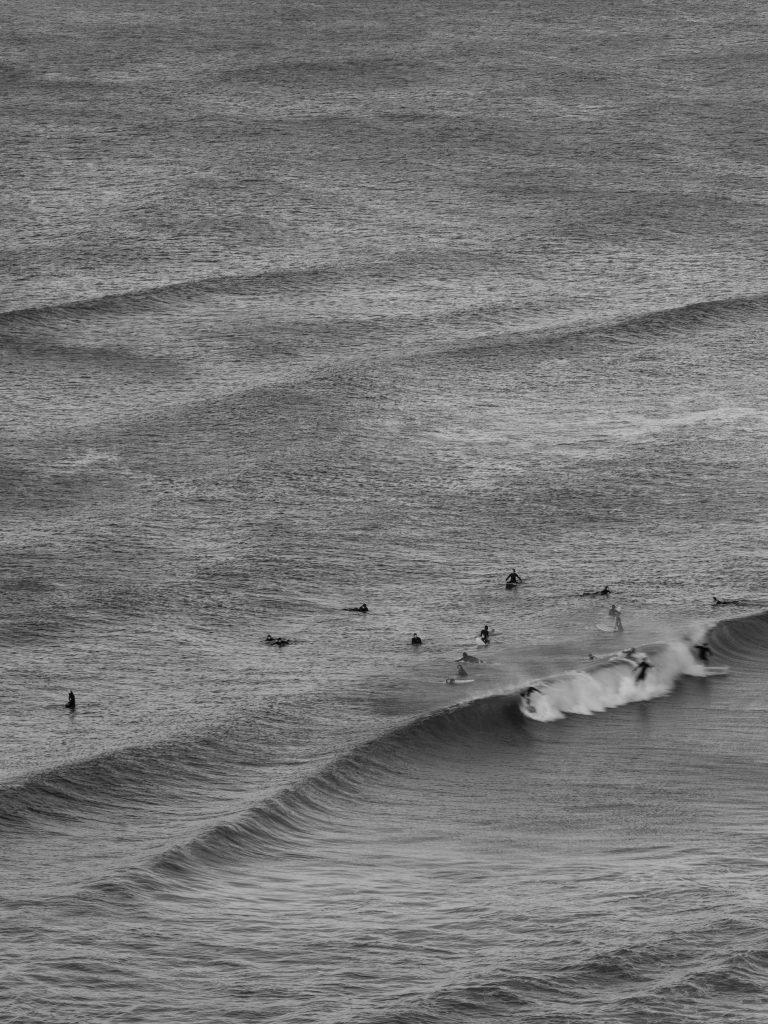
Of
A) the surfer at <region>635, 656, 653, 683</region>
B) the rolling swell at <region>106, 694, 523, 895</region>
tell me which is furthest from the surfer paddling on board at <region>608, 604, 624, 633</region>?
the rolling swell at <region>106, 694, 523, 895</region>

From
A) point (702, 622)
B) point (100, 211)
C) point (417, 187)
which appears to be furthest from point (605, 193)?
point (702, 622)

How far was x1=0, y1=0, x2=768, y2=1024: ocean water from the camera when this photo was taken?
2480 inches

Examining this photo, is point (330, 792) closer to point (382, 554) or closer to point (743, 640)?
point (743, 640)

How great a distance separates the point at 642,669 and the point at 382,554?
25474 millimetres

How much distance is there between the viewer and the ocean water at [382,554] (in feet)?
207

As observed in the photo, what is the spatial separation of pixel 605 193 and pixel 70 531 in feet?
→ 279

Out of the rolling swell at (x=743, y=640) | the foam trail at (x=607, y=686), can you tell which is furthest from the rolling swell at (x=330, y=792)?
the rolling swell at (x=743, y=640)

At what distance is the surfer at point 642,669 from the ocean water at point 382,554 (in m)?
0.39

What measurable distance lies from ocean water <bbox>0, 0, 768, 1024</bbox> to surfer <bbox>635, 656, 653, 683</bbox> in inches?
15.3

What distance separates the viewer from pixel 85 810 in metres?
77.6

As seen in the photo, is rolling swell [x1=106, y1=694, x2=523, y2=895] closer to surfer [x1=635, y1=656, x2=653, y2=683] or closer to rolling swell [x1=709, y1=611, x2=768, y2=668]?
surfer [x1=635, y1=656, x2=653, y2=683]

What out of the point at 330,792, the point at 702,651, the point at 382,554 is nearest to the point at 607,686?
the point at 702,651

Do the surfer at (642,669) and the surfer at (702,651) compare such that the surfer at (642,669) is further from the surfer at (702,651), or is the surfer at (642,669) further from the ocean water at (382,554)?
the surfer at (702,651)

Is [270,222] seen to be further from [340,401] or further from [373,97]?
[340,401]
